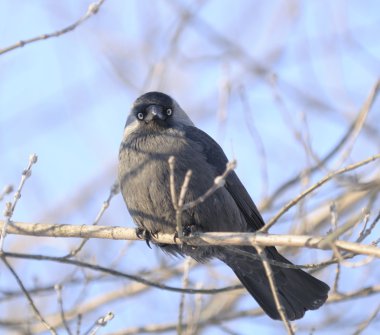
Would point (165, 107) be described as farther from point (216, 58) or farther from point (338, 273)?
point (338, 273)

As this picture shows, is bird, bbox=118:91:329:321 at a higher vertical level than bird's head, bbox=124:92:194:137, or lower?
lower

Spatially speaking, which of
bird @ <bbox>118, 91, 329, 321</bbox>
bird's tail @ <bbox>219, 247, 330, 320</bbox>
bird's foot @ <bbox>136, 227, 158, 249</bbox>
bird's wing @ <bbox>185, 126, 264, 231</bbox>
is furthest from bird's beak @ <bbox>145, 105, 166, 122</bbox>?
bird's tail @ <bbox>219, 247, 330, 320</bbox>

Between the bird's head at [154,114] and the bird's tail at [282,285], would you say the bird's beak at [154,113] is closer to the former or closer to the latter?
the bird's head at [154,114]

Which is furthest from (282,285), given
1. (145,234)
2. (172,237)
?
(145,234)

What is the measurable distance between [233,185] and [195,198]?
22.0 inches

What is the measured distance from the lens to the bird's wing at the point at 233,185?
587 centimetres

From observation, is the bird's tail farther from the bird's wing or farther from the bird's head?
the bird's head

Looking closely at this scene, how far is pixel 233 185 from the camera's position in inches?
232

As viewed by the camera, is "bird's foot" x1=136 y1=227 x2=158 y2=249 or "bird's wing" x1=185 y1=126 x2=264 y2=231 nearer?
"bird's foot" x1=136 y1=227 x2=158 y2=249

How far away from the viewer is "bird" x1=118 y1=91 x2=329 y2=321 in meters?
5.44

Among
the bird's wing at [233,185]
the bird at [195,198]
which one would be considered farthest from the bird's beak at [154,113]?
the bird's wing at [233,185]

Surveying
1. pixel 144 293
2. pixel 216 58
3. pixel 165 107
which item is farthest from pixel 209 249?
pixel 216 58

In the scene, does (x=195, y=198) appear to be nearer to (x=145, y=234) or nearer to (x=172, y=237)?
(x=172, y=237)

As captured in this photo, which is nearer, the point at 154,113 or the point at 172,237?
the point at 172,237
